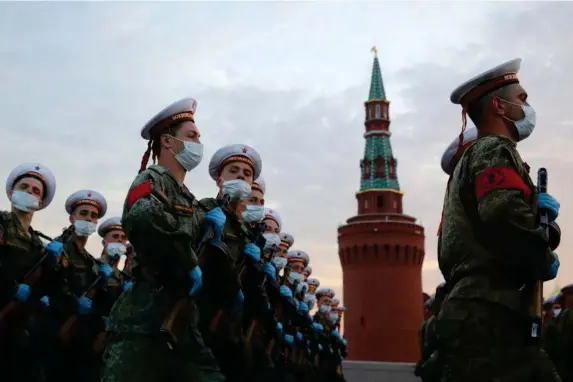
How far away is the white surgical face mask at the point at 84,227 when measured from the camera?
8.20 meters

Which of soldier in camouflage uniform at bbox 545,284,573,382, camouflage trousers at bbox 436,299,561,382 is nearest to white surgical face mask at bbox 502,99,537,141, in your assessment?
camouflage trousers at bbox 436,299,561,382

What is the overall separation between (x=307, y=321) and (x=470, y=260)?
26.1 ft

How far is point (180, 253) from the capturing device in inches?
155

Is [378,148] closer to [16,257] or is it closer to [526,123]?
[16,257]

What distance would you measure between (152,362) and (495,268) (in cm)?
186

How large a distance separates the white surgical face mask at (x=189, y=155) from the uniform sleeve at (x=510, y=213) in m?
1.80

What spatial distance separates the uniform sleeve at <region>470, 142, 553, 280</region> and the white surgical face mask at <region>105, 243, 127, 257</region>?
6227mm

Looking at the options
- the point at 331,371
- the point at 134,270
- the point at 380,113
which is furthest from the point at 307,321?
the point at 380,113

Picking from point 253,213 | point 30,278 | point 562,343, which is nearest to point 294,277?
point 253,213

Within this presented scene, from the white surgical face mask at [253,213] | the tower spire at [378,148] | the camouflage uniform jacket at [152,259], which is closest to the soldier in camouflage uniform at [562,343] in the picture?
the white surgical face mask at [253,213]

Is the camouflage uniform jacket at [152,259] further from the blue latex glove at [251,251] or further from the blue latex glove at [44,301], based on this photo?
the blue latex glove at [44,301]

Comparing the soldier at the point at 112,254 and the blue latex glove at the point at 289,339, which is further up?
the soldier at the point at 112,254

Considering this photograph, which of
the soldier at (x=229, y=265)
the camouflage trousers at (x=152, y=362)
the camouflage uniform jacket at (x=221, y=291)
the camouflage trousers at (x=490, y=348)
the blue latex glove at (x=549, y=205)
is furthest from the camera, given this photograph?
the soldier at (x=229, y=265)

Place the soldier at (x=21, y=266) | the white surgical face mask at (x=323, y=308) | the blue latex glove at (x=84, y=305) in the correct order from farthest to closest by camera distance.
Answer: the white surgical face mask at (x=323, y=308)
the blue latex glove at (x=84, y=305)
the soldier at (x=21, y=266)
